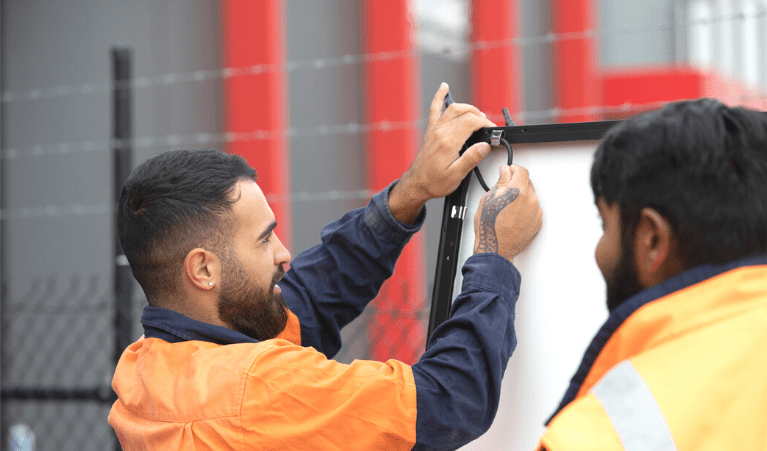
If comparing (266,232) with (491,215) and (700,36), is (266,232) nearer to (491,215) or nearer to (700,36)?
(491,215)

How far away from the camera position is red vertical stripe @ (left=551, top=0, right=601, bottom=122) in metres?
8.78

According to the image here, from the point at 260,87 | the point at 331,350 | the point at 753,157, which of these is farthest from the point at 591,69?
the point at 753,157

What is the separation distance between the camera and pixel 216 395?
1.27 m

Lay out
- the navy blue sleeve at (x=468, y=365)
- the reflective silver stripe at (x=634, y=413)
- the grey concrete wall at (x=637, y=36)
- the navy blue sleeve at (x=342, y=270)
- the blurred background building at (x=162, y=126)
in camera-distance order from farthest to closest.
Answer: the grey concrete wall at (x=637, y=36), the blurred background building at (x=162, y=126), the navy blue sleeve at (x=342, y=270), the navy blue sleeve at (x=468, y=365), the reflective silver stripe at (x=634, y=413)

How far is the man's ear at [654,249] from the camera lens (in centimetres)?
91

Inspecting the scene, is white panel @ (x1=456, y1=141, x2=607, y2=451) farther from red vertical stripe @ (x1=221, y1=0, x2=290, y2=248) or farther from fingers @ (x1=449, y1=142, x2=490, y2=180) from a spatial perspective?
red vertical stripe @ (x1=221, y1=0, x2=290, y2=248)

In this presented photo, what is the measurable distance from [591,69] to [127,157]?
7.73m

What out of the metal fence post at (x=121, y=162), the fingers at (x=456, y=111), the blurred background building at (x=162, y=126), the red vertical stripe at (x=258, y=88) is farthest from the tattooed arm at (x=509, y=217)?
the red vertical stripe at (x=258, y=88)

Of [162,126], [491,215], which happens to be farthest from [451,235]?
[162,126]

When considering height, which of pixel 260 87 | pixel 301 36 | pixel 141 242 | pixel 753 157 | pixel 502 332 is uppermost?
pixel 301 36

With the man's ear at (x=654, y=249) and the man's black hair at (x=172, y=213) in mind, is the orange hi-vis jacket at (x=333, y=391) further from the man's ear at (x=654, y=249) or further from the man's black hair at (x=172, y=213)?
the man's ear at (x=654, y=249)

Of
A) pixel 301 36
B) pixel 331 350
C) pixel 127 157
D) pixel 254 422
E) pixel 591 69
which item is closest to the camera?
pixel 254 422

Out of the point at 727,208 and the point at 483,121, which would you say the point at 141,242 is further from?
the point at 727,208

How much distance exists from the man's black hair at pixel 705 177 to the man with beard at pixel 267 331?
45cm
